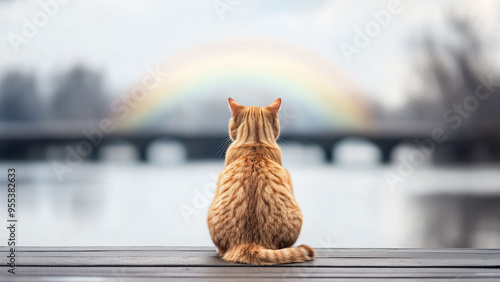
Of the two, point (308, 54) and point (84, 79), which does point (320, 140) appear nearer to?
point (308, 54)

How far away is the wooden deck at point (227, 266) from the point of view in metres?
1.45

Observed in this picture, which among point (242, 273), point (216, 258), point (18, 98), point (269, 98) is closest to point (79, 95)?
point (18, 98)

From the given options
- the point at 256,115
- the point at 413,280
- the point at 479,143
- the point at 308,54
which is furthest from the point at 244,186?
the point at 479,143

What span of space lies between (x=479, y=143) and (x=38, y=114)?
6.31 metres

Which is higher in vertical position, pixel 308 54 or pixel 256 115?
pixel 308 54

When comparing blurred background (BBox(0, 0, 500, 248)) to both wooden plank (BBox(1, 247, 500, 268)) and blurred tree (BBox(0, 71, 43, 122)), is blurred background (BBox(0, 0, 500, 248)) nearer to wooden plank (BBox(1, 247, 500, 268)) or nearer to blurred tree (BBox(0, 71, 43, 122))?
blurred tree (BBox(0, 71, 43, 122))

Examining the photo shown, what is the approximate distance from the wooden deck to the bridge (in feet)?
12.4

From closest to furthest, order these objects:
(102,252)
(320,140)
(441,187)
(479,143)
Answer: (102,252), (441,187), (479,143), (320,140)

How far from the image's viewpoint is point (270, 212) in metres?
1.59

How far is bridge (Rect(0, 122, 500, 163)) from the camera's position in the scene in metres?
6.23

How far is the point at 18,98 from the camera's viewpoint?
17.4ft

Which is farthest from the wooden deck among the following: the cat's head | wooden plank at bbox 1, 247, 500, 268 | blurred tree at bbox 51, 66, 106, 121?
blurred tree at bbox 51, 66, 106, 121

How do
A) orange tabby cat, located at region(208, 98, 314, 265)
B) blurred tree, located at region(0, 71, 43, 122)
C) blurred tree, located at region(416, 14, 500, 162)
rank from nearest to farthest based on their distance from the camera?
orange tabby cat, located at region(208, 98, 314, 265) → blurred tree, located at region(0, 71, 43, 122) → blurred tree, located at region(416, 14, 500, 162)

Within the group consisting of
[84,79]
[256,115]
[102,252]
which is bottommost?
[102,252]
